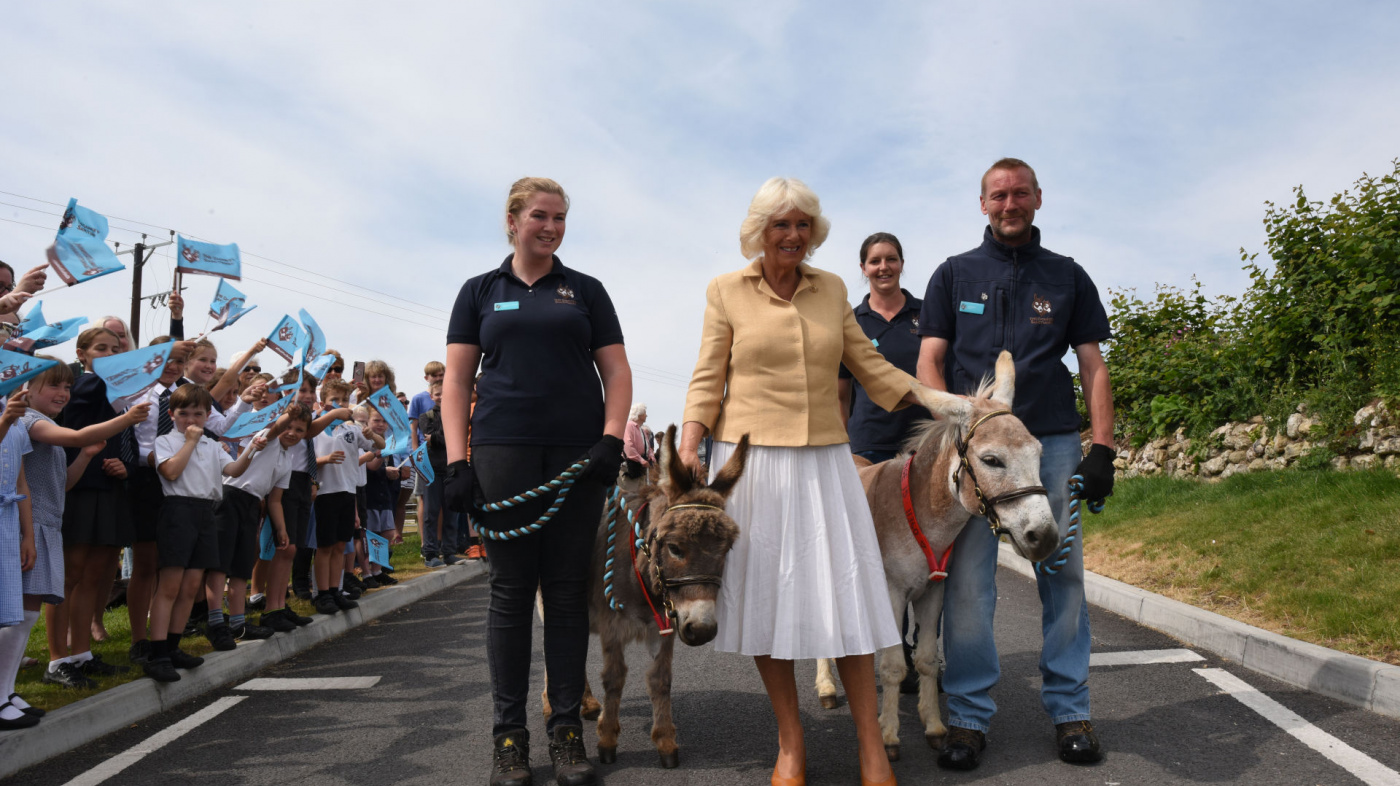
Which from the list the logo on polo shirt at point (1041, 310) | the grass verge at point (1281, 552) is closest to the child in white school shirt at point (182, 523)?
the logo on polo shirt at point (1041, 310)

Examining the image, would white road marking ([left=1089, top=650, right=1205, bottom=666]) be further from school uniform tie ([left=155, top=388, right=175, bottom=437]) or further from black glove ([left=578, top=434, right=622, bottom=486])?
school uniform tie ([left=155, top=388, right=175, bottom=437])

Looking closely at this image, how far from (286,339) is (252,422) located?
0.94 m

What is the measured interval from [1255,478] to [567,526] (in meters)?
8.92

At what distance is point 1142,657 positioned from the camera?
6.13 meters

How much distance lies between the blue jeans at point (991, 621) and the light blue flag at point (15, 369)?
4564mm

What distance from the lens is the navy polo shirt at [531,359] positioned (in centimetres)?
418

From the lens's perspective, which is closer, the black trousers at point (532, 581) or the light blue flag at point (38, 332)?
the black trousers at point (532, 581)

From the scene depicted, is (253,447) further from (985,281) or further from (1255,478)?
(1255,478)

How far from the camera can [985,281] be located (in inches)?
181

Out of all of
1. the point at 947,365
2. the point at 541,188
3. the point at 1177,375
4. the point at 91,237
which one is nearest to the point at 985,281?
the point at 947,365

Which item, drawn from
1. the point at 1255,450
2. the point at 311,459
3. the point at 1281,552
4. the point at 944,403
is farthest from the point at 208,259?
the point at 1255,450

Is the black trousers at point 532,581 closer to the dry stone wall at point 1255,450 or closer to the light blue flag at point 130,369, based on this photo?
the light blue flag at point 130,369

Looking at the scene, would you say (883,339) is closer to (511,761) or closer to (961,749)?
(961,749)

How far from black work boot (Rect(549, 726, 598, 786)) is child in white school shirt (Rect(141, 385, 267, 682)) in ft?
9.22
